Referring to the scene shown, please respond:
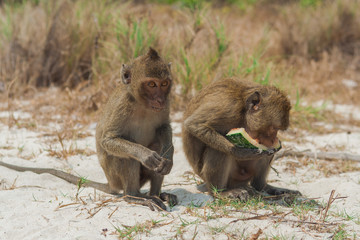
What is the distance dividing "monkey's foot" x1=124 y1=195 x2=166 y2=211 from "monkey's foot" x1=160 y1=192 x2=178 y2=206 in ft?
0.39

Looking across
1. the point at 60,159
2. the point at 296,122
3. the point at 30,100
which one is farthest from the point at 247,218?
the point at 30,100

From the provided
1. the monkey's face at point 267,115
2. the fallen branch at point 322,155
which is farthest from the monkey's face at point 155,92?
the fallen branch at point 322,155

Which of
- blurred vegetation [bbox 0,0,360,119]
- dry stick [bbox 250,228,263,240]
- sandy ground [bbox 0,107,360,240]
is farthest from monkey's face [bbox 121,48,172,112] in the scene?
blurred vegetation [bbox 0,0,360,119]

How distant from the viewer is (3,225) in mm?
3762

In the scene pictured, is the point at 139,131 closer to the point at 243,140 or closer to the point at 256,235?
the point at 243,140

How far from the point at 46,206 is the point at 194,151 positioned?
164 centimetres

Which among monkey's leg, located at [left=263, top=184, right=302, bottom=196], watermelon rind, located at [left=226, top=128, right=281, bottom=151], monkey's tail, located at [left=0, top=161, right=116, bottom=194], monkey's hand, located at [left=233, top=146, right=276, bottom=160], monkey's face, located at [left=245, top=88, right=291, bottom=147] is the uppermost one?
monkey's face, located at [left=245, top=88, right=291, bottom=147]

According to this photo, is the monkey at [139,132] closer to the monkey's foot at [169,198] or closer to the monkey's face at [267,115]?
the monkey's foot at [169,198]

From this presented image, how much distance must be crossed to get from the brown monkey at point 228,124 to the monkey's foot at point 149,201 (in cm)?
62

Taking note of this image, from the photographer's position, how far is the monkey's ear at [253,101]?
4496 millimetres

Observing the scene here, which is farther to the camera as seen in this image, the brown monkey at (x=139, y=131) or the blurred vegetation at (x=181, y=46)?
the blurred vegetation at (x=181, y=46)

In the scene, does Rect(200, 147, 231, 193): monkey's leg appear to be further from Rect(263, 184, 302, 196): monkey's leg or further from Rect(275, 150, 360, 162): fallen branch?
Rect(275, 150, 360, 162): fallen branch

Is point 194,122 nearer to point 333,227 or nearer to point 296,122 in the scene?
point 333,227

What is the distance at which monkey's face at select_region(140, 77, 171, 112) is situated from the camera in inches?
170
